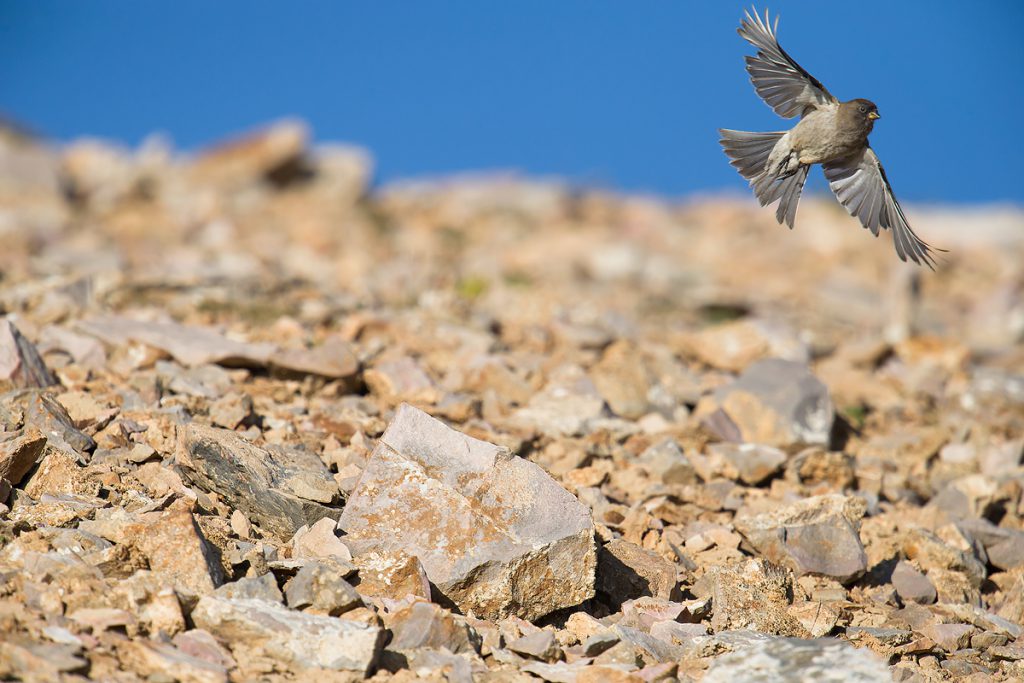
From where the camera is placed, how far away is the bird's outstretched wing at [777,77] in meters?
4.50

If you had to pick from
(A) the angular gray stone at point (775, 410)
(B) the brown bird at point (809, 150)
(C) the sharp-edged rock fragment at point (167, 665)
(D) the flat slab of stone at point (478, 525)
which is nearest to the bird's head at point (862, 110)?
(B) the brown bird at point (809, 150)

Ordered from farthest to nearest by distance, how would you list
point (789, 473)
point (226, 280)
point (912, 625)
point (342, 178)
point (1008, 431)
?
point (342, 178) → point (226, 280) → point (1008, 431) → point (789, 473) → point (912, 625)

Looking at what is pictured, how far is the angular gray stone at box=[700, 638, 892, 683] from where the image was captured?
3.03 meters

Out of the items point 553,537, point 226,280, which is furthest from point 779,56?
point 226,280

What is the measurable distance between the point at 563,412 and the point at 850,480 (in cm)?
153

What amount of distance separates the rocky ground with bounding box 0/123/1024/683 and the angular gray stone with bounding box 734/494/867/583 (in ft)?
0.05

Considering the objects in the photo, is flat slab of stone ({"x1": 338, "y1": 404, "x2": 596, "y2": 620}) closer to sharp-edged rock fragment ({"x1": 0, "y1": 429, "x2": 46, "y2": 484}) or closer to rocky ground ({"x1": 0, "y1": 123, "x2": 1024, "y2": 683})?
rocky ground ({"x1": 0, "y1": 123, "x2": 1024, "y2": 683})

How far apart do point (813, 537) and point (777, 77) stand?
2.07 metres

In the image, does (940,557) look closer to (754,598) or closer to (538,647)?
(754,598)

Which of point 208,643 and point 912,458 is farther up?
point 912,458

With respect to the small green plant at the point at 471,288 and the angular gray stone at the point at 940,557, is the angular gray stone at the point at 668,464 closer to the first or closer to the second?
the angular gray stone at the point at 940,557

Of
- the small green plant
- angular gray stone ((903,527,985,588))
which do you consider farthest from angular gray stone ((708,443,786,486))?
the small green plant

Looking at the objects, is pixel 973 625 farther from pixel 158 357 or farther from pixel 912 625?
pixel 158 357

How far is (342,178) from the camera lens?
17.5 meters
